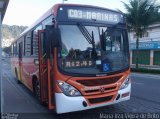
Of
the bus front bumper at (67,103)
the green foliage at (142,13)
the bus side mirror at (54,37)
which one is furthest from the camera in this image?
the green foliage at (142,13)

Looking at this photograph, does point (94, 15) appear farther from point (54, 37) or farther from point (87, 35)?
point (54, 37)

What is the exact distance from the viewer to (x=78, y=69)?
298 inches

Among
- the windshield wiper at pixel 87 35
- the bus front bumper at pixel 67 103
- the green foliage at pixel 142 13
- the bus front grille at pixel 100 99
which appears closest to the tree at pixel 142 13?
the green foliage at pixel 142 13

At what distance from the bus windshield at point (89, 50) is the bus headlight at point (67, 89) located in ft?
1.15

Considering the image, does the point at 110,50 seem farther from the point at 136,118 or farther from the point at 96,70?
the point at 136,118

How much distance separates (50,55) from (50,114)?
6.60ft

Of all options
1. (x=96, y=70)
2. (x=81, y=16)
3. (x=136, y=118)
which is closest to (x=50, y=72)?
(x=96, y=70)

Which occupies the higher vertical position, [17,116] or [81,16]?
[81,16]

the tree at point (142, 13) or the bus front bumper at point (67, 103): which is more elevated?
the tree at point (142, 13)

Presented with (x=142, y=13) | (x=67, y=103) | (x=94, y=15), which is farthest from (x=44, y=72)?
(x=142, y=13)

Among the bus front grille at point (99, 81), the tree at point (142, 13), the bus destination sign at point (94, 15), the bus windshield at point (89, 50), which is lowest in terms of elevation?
the bus front grille at point (99, 81)

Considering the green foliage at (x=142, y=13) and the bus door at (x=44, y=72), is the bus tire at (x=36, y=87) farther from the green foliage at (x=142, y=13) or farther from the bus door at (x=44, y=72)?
the green foliage at (x=142, y=13)

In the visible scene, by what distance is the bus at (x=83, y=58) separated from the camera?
24.4 ft

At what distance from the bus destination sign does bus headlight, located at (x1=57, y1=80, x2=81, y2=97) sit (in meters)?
1.79
